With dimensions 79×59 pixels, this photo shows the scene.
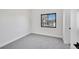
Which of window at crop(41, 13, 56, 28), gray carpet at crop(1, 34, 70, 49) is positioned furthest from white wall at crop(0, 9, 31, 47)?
window at crop(41, 13, 56, 28)

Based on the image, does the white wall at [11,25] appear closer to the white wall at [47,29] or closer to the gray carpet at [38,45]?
the gray carpet at [38,45]

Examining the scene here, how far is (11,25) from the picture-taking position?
3.39 metres

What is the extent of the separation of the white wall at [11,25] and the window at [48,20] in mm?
1011

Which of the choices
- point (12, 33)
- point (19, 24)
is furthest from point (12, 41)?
point (19, 24)

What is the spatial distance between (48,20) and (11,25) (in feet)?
6.67

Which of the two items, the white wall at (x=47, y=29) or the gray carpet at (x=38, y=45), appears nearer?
the gray carpet at (x=38, y=45)

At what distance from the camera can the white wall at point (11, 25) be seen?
2982 mm

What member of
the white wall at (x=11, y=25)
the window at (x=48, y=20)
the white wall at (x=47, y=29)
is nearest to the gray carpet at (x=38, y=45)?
the white wall at (x=11, y=25)

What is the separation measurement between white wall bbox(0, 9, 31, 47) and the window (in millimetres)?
1011

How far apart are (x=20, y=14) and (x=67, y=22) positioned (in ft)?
7.19

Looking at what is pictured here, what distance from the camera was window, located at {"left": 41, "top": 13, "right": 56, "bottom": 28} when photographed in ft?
14.4
